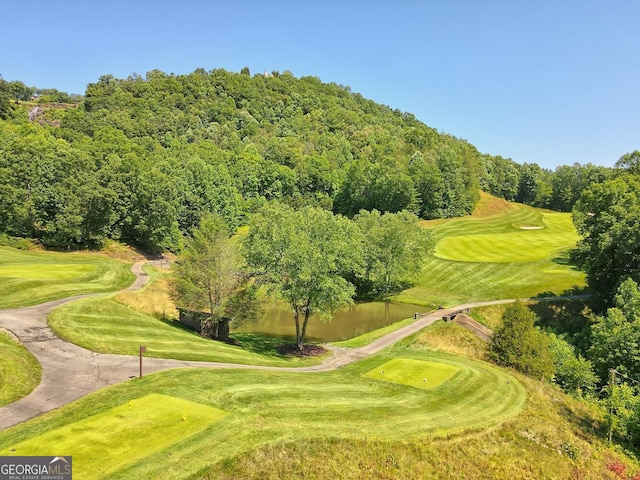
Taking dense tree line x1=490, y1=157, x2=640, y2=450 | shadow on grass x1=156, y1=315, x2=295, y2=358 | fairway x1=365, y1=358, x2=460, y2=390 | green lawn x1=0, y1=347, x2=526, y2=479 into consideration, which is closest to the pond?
shadow on grass x1=156, y1=315, x2=295, y2=358

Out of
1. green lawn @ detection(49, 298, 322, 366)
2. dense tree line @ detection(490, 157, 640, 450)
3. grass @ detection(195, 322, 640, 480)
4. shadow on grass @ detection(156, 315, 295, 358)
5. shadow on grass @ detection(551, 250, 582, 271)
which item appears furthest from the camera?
shadow on grass @ detection(551, 250, 582, 271)

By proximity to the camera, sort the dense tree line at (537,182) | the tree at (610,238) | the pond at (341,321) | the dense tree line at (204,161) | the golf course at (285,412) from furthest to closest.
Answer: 1. the dense tree line at (537,182)
2. the dense tree line at (204,161)
3. the pond at (341,321)
4. the tree at (610,238)
5. the golf course at (285,412)

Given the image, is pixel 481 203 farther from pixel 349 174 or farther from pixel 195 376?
pixel 195 376

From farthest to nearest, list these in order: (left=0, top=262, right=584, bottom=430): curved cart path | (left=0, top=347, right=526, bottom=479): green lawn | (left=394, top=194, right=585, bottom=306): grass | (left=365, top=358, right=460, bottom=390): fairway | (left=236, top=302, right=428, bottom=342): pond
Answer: (left=394, top=194, right=585, bottom=306): grass < (left=236, top=302, right=428, bottom=342): pond < (left=365, top=358, right=460, bottom=390): fairway < (left=0, top=262, right=584, bottom=430): curved cart path < (left=0, top=347, right=526, bottom=479): green lawn

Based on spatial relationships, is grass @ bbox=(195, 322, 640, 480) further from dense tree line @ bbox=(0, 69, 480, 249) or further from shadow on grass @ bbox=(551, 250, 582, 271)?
dense tree line @ bbox=(0, 69, 480, 249)

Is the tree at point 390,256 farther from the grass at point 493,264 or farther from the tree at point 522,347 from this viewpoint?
the tree at point 522,347

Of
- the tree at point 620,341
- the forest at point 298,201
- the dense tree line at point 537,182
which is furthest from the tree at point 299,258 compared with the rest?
the dense tree line at point 537,182

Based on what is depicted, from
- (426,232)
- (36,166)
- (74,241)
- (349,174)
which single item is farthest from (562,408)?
(349,174)

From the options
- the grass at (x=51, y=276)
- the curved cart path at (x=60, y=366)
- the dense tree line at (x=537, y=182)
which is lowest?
the curved cart path at (x=60, y=366)
